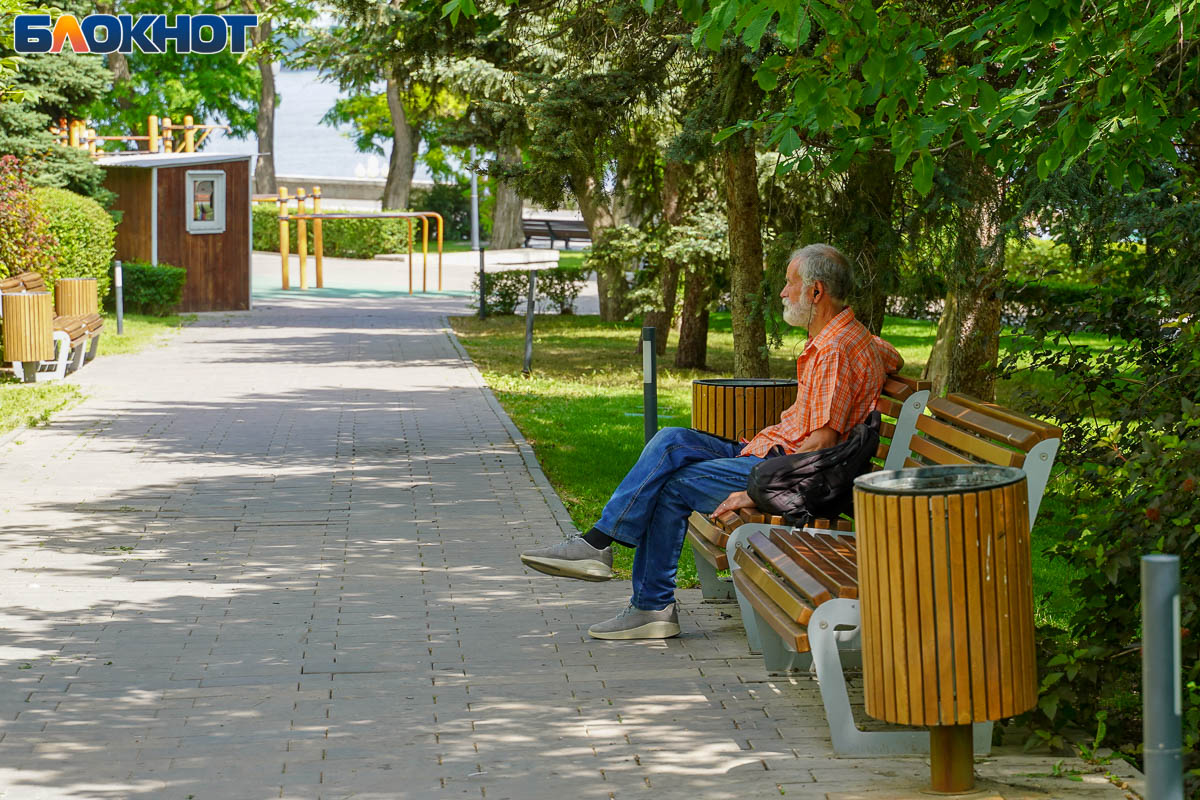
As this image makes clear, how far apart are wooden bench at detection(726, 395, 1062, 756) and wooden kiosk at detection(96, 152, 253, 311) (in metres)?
22.5

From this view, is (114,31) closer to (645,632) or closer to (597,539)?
(597,539)

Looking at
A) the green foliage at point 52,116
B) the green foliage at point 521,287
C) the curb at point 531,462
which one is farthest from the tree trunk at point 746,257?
the green foliage at point 52,116

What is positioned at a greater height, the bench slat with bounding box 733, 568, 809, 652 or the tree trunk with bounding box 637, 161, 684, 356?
the tree trunk with bounding box 637, 161, 684, 356

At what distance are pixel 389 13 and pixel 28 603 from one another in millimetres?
8916

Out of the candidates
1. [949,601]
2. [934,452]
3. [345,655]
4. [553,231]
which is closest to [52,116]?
[345,655]

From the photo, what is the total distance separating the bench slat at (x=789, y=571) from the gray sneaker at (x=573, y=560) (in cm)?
67

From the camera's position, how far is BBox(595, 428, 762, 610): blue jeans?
5.53 meters

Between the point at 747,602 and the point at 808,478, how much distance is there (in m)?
0.49

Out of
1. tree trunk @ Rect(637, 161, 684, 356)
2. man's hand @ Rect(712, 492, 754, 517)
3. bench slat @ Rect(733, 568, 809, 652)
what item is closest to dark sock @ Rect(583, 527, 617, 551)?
man's hand @ Rect(712, 492, 754, 517)

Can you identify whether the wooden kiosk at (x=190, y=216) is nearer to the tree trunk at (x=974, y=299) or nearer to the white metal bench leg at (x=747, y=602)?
the tree trunk at (x=974, y=299)

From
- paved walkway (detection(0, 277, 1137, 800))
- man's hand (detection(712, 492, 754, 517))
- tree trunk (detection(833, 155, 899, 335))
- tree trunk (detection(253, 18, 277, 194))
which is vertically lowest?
paved walkway (detection(0, 277, 1137, 800))

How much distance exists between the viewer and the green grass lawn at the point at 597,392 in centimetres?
845

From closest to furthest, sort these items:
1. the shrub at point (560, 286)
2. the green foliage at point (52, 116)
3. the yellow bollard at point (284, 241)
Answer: the green foliage at point (52, 116), the shrub at point (560, 286), the yellow bollard at point (284, 241)

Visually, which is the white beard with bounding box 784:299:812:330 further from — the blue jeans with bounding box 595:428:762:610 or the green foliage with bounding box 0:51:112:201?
the green foliage with bounding box 0:51:112:201
